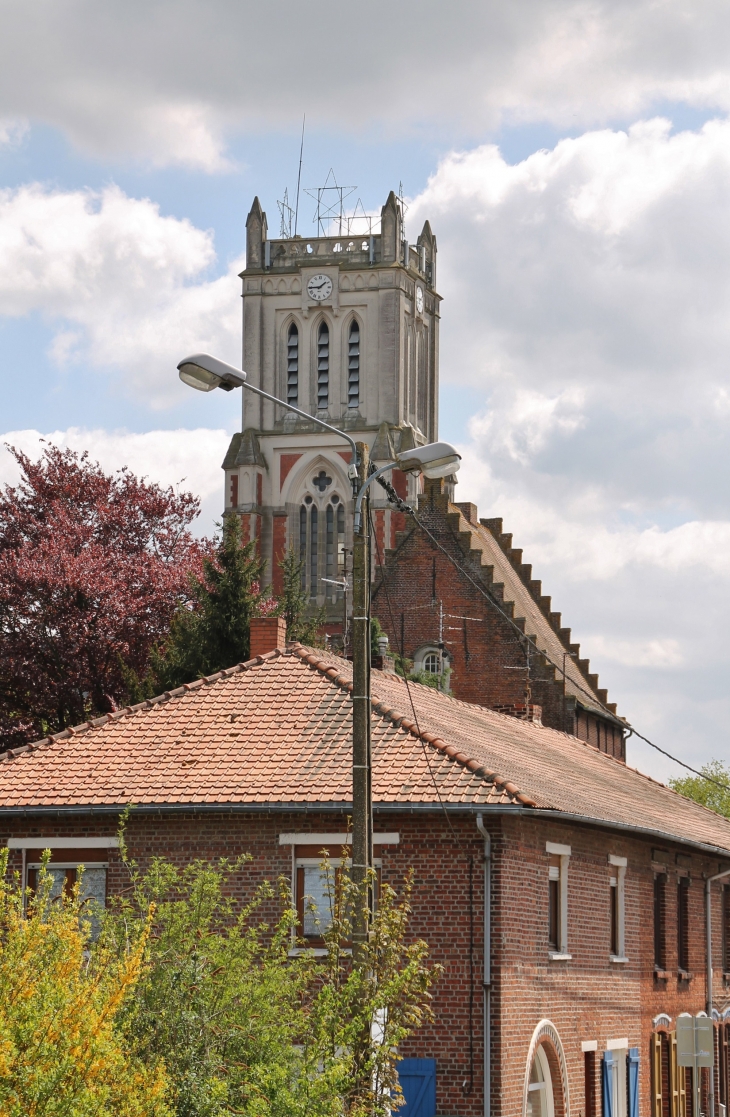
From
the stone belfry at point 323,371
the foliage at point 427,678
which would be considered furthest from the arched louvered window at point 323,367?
the foliage at point 427,678

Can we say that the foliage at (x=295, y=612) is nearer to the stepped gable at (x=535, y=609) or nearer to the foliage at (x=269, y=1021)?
the stepped gable at (x=535, y=609)

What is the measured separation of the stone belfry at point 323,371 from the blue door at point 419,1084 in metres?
57.7

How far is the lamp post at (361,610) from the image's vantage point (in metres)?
14.3

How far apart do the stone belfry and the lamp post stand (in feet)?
207

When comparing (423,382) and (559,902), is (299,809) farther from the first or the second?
(423,382)

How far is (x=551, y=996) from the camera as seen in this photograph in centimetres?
2297

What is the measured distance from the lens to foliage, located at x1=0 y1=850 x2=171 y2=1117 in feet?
35.5

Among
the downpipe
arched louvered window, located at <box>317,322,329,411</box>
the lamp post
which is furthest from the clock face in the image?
the lamp post

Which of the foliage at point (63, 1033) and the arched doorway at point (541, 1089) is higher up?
the foliage at point (63, 1033)

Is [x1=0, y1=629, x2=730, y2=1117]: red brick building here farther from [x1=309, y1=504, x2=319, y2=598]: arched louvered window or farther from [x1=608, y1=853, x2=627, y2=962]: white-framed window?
[x1=309, y1=504, x2=319, y2=598]: arched louvered window

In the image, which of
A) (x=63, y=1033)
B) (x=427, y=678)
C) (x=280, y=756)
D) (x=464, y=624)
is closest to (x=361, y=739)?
(x=63, y=1033)

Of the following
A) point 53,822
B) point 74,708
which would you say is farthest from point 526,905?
point 74,708

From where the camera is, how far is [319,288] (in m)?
85.6

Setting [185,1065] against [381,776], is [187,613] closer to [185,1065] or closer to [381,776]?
[381,776]
